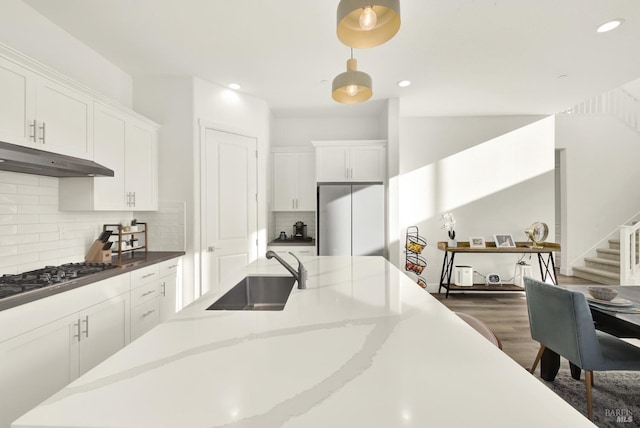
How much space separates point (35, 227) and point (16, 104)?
88 cm

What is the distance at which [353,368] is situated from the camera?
0.77 meters

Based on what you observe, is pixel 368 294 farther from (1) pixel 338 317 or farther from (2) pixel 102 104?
(2) pixel 102 104

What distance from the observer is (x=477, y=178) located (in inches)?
194

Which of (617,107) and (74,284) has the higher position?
(617,107)

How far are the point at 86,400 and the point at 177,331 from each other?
1.28ft

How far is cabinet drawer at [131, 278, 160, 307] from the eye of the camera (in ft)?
8.16

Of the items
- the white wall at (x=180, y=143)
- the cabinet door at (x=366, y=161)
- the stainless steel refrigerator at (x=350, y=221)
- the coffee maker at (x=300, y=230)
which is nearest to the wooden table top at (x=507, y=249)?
the stainless steel refrigerator at (x=350, y=221)

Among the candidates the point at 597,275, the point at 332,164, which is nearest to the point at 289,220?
the point at 332,164

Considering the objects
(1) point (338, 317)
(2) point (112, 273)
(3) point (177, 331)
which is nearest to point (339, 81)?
(1) point (338, 317)

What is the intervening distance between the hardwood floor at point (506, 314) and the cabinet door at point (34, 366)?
3.30 m

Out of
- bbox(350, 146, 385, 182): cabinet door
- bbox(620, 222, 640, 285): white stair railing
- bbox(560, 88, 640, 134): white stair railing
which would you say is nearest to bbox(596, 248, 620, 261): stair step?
bbox(620, 222, 640, 285): white stair railing

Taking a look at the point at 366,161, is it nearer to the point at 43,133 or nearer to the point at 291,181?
the point at 291,181

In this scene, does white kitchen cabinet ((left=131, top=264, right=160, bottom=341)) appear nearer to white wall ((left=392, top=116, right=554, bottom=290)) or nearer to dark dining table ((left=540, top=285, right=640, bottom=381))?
dark dining table ((left=540, top=285, right=640, bottom=381))

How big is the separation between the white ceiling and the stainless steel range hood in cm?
118
